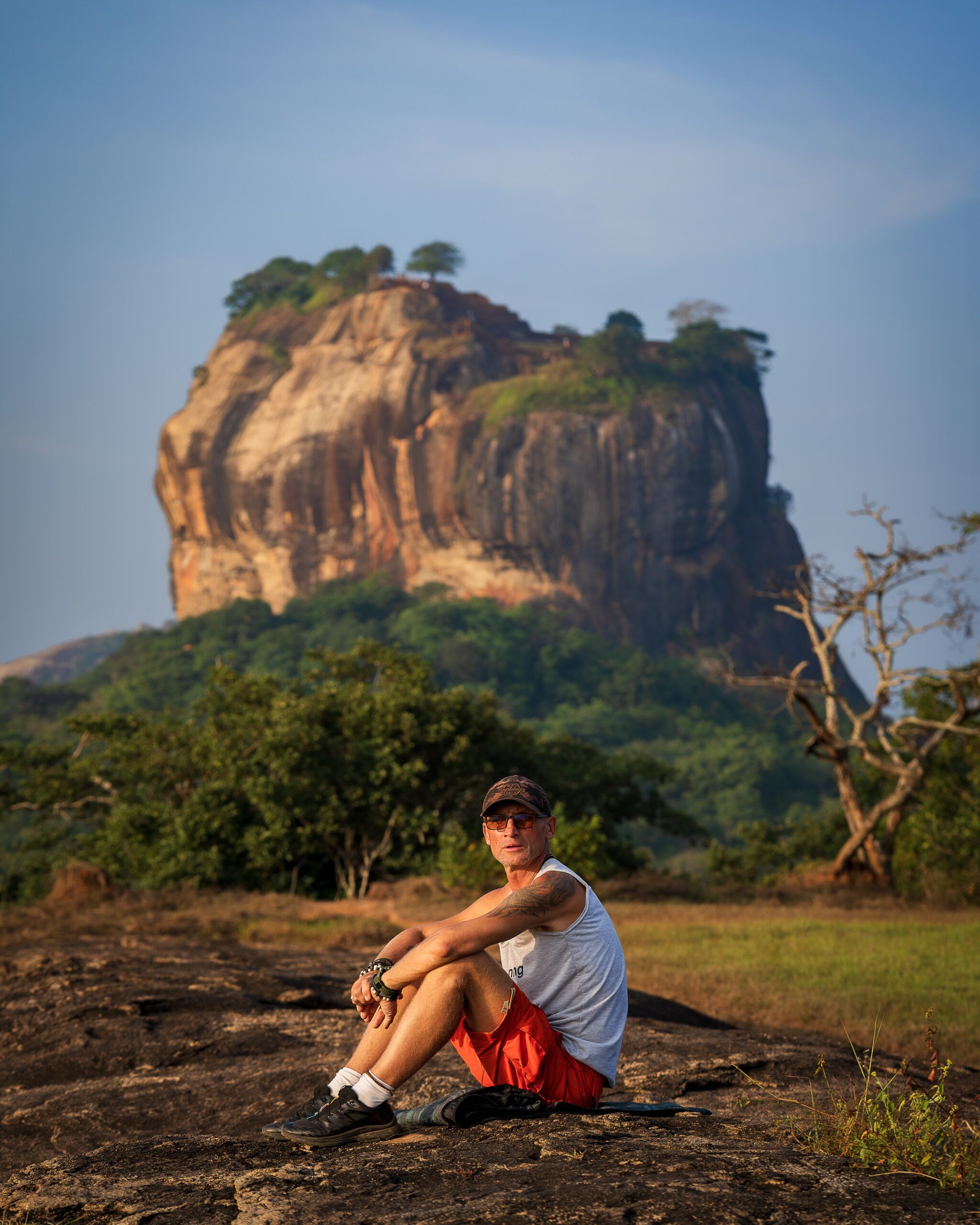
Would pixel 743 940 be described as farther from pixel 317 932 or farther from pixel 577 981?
pixel 577 981

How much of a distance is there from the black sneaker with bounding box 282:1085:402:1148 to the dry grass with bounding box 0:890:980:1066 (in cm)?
444

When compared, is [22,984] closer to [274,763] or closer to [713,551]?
[274,763]

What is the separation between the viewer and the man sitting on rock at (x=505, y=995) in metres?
3.58

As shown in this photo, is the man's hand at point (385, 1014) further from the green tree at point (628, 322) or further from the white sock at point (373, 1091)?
the green tree at point (628, 322)

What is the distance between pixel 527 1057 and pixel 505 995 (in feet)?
0.78

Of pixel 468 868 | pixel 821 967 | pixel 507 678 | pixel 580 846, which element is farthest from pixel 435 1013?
pixel 507 678

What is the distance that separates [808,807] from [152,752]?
38221 millimetres

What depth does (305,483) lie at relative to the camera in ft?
229

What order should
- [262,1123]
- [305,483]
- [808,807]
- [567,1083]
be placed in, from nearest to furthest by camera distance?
1. [567,1083]
2. [262,1123]
3. [808,807]
4. [305,483]

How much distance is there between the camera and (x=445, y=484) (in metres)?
67.8

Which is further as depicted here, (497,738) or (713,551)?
(713,551)

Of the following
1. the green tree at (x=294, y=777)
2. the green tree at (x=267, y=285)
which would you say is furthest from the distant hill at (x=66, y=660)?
the green tree at (x=294, y=777)

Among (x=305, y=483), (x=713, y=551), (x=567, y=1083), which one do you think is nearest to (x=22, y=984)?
(x=567, y=1083)

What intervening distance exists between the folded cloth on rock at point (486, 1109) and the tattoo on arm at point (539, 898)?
55cm
